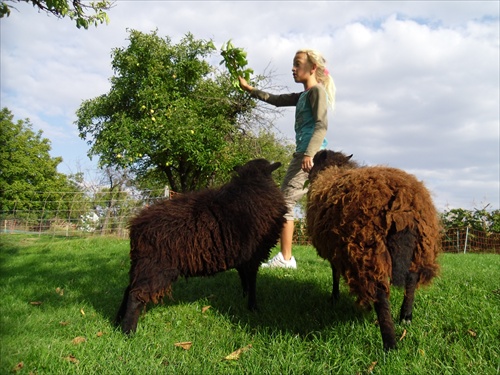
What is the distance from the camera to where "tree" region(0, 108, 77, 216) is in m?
37.1

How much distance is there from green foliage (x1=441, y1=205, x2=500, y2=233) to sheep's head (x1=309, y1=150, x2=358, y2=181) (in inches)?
543

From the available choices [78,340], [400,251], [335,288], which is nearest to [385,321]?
[400,251]

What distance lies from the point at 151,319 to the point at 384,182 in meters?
2.59

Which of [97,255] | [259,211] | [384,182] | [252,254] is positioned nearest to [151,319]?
[252,254]

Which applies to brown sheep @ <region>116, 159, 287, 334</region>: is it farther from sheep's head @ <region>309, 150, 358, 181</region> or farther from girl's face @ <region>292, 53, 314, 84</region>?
girl's face @ <region>292, 53, 314, 84</region>

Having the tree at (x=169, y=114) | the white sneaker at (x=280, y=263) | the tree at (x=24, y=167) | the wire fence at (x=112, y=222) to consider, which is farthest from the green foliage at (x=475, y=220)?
the tree at (x=24, y=167)

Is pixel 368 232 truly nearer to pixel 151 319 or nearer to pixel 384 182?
pixel 384 182

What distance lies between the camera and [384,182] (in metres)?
2.80

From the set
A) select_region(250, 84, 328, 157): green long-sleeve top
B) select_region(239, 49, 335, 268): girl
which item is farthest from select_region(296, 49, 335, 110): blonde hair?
select_region(250, 84, 328, 157): green long-sleeve top

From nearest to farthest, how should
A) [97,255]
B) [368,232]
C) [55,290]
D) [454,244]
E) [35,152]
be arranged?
[368,232], [55,290], [97,255], [454,244], [35,152]

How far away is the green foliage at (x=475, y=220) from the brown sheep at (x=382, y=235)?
14.7 m

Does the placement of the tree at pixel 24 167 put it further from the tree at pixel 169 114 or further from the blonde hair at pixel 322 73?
the blonde hair at pixel 322 73

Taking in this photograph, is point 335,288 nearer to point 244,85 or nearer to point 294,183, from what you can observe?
point 294,183

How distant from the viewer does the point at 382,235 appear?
8.81ft
